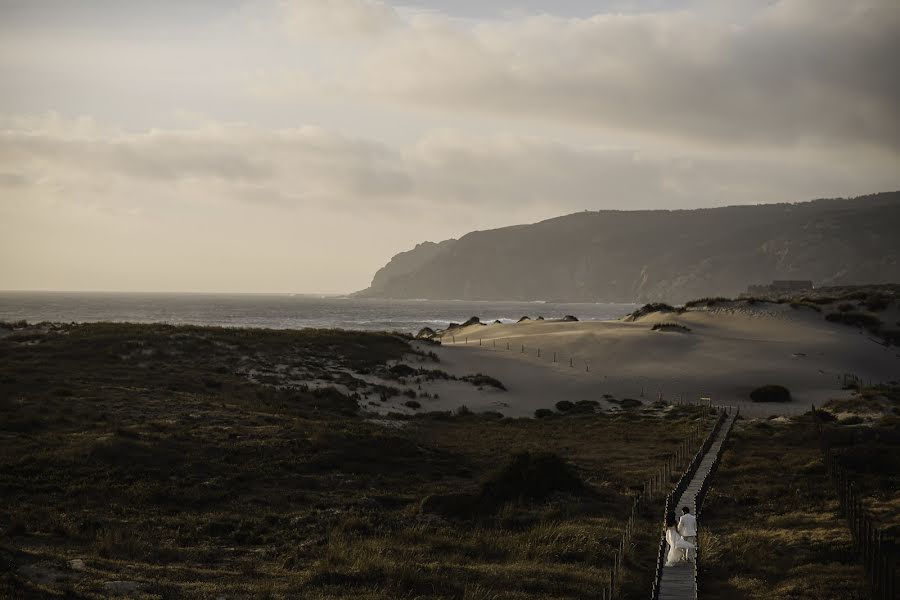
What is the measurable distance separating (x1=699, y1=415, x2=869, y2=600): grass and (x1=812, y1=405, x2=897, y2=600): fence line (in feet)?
1.21

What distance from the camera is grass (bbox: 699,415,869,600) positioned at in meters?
17.3

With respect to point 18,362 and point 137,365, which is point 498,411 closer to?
point 137,365

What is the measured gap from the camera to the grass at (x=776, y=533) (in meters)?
17.3

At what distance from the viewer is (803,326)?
8712 cm

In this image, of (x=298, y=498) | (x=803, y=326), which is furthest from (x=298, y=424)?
(x=803, y=326)

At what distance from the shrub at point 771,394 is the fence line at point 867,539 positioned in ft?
93.6

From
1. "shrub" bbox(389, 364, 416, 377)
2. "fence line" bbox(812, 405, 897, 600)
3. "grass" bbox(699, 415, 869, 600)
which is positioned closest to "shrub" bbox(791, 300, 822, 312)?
"shrub" bbox(389, 364, 416, 377)

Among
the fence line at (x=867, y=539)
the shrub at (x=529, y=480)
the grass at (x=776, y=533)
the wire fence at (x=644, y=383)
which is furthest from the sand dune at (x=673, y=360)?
the shrub at (x=529, y=480)

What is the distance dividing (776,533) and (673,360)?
53.0 meters

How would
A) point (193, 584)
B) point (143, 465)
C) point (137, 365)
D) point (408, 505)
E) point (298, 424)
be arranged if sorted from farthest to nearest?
point (137, 365) < point (298, 424) < point (143, 465) < point (408, 505) < point (193, 584)

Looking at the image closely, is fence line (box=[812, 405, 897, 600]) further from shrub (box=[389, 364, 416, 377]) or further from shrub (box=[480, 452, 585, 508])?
shrub (box=[389, 364, 416, 377])

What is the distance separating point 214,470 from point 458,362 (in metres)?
42.4

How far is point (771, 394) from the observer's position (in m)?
60.8

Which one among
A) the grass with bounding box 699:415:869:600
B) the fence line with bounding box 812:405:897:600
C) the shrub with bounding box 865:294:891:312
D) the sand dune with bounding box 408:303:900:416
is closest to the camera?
the fence line with bounding box 812:405:897:600
